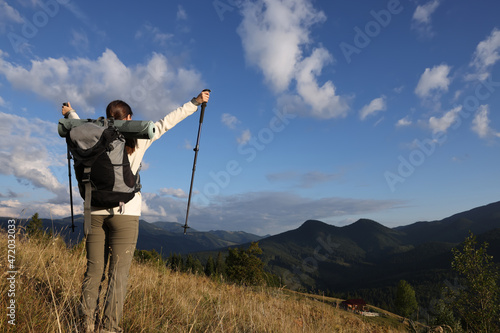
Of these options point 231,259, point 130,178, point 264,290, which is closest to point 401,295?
point 231,259

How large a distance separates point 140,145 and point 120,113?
479 millimetres

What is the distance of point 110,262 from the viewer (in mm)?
3166

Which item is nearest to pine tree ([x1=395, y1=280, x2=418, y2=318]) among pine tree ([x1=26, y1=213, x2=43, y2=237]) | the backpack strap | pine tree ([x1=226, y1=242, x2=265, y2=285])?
pine tree ([x1=226, y1=242, x2=265, y2=285])

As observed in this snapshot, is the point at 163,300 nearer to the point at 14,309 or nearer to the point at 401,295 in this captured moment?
the point at 14,309

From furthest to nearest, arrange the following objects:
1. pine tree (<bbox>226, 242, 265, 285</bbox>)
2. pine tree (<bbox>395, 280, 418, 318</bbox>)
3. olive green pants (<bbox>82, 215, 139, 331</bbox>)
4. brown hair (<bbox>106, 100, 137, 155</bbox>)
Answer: pine tree (<bbox>395, 280, 418, 318</bbox>), pine tree (<bbox>226, 242, 265, 285</bbox>), brown hair (<bbox>106, 100, 137, 155</bbox>), olive green pants (<bbox>82, 215, 139, 331</bbox>)

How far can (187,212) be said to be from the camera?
5.36m

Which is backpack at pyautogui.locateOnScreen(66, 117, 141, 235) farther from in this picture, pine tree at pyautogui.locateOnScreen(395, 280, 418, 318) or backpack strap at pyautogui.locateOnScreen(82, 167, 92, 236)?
pine tree at pyautogui.locateOnScreen(395, 280, 418, 318)

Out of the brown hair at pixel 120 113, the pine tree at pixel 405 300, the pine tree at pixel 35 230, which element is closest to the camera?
the brown hair at pixel 120 113

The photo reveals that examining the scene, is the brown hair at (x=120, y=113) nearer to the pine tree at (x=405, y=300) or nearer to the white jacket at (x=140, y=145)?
the white jacket at (x=140, y=145)

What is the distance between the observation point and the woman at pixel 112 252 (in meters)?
2.98

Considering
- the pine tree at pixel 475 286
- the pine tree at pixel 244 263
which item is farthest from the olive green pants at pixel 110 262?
the pine tree at pixel 244 263

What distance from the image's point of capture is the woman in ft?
9.78

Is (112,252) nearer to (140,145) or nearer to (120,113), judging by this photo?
(140,145)

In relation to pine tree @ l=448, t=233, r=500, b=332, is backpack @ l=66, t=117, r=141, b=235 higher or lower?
higher
